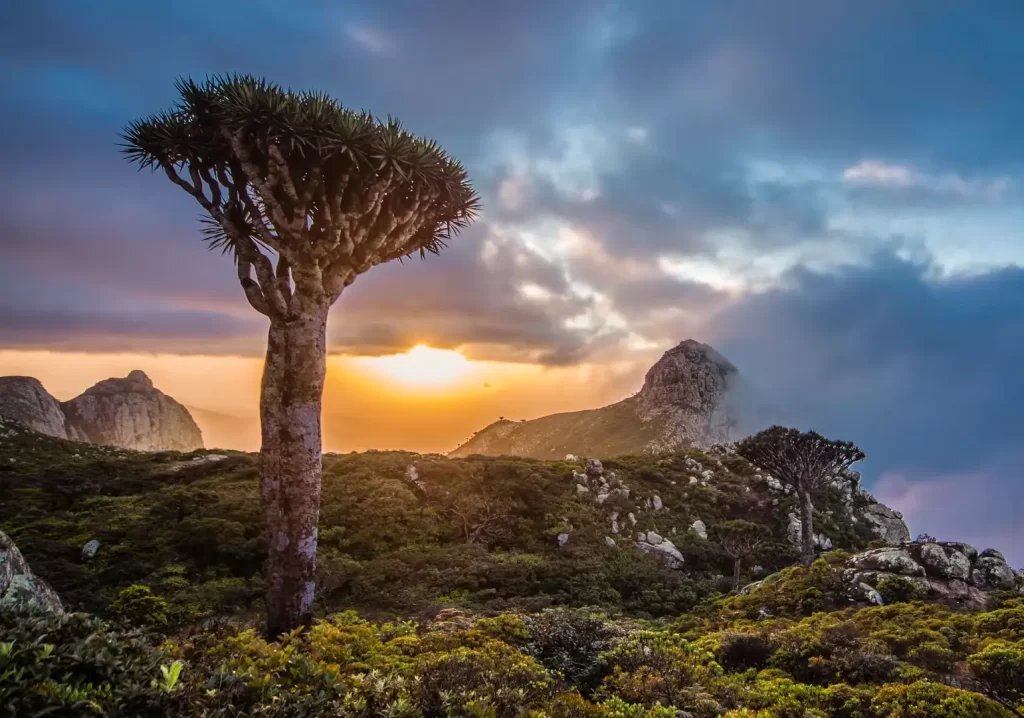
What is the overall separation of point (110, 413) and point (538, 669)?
4959 inches

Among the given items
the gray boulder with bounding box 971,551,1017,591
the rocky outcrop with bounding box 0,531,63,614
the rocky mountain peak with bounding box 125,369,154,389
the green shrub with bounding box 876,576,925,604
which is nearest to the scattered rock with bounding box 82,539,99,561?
the rocky outcrop with bounding box 0,531,63,614

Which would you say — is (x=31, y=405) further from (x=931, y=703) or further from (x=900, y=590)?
(x=931, y=703)

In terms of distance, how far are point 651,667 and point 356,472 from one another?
24254 millimetres

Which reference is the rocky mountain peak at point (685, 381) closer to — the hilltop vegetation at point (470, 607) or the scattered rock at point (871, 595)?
the hilltop vegetation at point (470, 607)

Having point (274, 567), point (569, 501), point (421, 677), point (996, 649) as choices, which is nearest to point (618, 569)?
point (569, 501)

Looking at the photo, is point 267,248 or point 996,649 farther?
point 267,248

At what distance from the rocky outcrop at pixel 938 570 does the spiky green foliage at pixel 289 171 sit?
61.4 feet

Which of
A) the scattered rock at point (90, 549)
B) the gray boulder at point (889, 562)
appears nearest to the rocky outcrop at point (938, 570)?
the gray boulder at point (889, 562)

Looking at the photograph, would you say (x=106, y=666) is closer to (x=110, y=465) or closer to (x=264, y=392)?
(x=264, y=392)

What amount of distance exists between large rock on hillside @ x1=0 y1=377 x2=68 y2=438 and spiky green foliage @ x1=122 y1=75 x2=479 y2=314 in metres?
85.4

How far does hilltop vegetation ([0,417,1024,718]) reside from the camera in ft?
14.7

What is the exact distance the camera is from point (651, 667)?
29.1ft

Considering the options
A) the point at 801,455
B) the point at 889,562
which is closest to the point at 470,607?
the point at 889,562

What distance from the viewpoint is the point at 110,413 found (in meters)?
104
